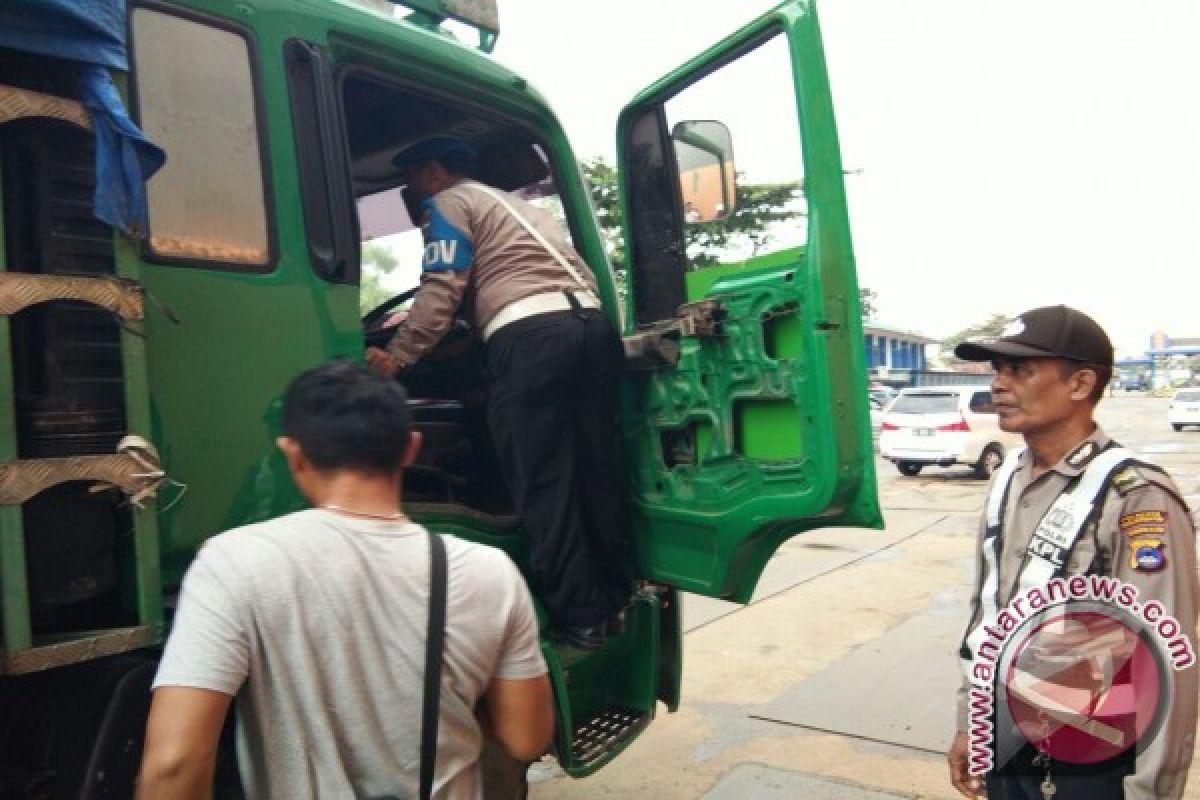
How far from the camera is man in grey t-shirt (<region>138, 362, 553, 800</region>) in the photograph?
1278 millimetres

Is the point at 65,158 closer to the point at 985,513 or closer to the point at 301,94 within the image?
the point at 301,94

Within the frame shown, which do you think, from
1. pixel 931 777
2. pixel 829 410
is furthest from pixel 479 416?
pixel 931 777

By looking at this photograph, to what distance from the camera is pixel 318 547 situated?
1357 mm

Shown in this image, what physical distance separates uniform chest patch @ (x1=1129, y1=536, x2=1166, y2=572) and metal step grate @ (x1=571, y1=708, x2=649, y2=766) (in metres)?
1.57

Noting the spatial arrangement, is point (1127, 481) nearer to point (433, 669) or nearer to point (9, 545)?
point (433, 669)

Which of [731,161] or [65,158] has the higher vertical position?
[731,161]

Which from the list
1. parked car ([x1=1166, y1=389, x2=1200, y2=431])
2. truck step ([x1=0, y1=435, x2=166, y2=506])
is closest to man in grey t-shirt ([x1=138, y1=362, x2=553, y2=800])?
truck step ([x1=0, y1=435, x2=166, y2=506])

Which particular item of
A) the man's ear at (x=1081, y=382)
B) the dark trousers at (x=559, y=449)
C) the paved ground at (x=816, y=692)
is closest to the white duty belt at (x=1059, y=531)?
the man's ear at (x=1081, y=382)

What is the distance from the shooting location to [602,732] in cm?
292

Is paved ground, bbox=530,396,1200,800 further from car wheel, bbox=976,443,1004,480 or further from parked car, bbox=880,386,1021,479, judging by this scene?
car wheel, bbox=976,443,1004,480

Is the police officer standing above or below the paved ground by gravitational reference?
above

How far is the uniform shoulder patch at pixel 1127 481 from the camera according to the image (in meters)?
1.81

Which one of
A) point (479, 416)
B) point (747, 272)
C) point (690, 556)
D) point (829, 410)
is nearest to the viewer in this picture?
point (829, 410)

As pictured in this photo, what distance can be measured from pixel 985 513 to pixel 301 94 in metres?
1.87
